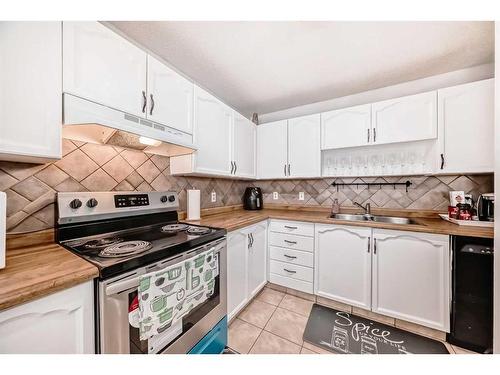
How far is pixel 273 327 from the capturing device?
1574 millimetres

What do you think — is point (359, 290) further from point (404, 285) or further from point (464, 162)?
point (464, 162)

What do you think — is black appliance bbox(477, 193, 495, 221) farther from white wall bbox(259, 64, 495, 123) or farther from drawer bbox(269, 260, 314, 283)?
drawer bbox(269, 260, 314, 283)

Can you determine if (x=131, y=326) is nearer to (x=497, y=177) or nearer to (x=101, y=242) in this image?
(x=101, y=242)

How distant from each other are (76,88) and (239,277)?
165 cm

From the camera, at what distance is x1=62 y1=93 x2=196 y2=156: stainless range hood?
90 cm

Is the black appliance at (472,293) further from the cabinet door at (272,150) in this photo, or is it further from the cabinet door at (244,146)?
the cabinet door at (244,146)

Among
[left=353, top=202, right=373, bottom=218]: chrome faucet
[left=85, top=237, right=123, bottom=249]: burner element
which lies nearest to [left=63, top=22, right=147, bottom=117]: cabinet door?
[left=85, top=237, right=123, bottom=249]: burner element

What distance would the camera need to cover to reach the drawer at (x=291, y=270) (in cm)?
191

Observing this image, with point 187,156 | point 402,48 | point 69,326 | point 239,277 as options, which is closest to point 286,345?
point 239,277

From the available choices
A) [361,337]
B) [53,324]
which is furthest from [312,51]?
[361,337]

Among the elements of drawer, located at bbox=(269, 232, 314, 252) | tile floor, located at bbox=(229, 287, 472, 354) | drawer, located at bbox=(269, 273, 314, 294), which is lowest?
tile floor, located at bbox=(229, 287, 472, 354)

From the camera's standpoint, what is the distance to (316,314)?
173cm

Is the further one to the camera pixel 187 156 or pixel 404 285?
pixel 187 156

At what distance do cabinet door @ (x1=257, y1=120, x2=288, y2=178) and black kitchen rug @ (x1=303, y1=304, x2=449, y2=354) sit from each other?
1542 mm
